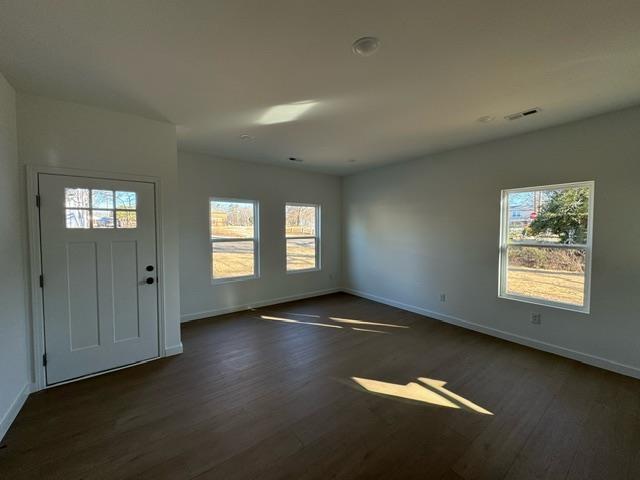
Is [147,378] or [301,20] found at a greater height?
[301,20]

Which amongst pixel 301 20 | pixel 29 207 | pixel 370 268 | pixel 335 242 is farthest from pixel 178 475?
pixel 335 242

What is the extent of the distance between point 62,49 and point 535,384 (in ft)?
15.3

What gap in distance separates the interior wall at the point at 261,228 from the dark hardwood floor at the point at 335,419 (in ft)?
4.27

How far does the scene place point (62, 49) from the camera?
1778 millimetres

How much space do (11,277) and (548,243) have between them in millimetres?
5397

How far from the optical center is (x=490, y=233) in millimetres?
3725

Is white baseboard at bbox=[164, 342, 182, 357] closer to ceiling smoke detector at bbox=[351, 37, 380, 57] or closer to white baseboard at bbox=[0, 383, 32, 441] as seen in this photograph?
white baseboard at bbox=[0, 383, 32, 441]

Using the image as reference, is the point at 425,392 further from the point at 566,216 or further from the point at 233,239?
the point at 233,239

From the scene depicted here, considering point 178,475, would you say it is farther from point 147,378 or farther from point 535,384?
point 535,384

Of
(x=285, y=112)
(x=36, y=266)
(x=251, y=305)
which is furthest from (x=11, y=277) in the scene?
(x=251, y=305)

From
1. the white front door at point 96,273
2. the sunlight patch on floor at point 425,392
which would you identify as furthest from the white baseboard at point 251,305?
the sunlight patch on floor at point 425,392

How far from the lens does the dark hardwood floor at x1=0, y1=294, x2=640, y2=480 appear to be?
1686mm

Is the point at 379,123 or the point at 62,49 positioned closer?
the point at 62,49

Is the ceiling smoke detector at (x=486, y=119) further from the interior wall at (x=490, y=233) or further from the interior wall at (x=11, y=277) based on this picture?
the interior wall at (x=11, y=277)
